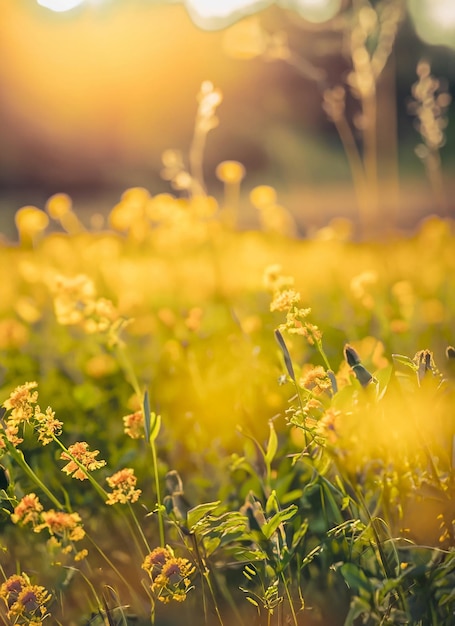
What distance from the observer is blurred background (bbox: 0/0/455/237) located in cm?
493

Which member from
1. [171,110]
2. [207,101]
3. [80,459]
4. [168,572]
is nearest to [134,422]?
[80,459]

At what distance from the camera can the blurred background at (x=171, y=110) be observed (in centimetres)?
493

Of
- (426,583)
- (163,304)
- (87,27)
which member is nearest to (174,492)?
(426,583)

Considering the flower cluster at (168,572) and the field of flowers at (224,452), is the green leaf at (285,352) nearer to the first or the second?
the field of flowers at (224,452)

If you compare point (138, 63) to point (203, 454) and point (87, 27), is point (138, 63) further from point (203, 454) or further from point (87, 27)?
point (203, 454)

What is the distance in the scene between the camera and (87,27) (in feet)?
15.8

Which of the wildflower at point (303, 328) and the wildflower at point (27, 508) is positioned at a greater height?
the wildflower at point (303, 328)

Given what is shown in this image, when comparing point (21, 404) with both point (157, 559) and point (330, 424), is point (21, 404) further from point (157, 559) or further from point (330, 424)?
point (330, 424)

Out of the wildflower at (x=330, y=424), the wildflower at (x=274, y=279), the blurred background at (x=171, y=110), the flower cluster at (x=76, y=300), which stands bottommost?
the wildflower at (x=330, y=424)

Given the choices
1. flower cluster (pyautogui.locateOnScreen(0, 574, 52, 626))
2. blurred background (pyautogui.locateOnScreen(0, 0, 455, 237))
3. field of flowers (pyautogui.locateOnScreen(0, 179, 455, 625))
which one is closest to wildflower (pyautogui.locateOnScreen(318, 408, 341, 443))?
field of flowers (pyautogui.locateOnScreen(0, 179, 455, 625))

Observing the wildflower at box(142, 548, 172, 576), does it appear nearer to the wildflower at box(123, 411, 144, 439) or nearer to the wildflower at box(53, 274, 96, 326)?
the wildflower at box(123, 411, 144, 439)

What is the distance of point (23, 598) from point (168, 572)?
208 mm

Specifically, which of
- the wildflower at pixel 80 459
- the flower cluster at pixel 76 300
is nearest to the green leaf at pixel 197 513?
the wildflower at pixel 80 459

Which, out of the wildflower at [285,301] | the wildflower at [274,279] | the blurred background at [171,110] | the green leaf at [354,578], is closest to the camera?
the green leaf at [354,578]
